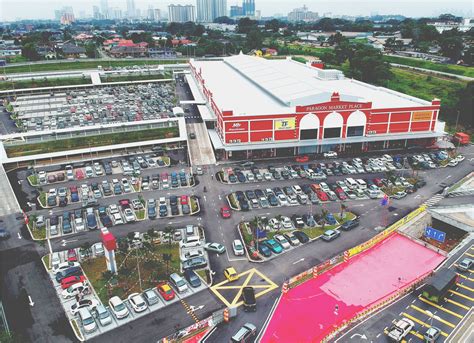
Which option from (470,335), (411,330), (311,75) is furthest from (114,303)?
(311,75)

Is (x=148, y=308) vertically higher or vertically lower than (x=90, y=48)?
lower

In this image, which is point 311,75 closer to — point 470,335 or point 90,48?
point 470,335

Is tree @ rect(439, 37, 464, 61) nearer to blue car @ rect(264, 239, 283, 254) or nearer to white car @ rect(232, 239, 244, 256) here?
blue car @ rect(264, 239, 283, 254)

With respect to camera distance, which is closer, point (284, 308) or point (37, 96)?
point (284, 308)

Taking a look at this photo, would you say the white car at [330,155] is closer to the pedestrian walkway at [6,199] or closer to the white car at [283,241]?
the white car at [283,241]

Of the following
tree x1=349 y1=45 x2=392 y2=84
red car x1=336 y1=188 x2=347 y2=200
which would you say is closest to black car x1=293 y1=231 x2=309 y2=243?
red car x1=336 y1=188 x2=347 y2=200

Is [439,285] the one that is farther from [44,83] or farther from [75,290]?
[44,83]

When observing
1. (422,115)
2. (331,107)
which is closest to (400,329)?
(331,107)
